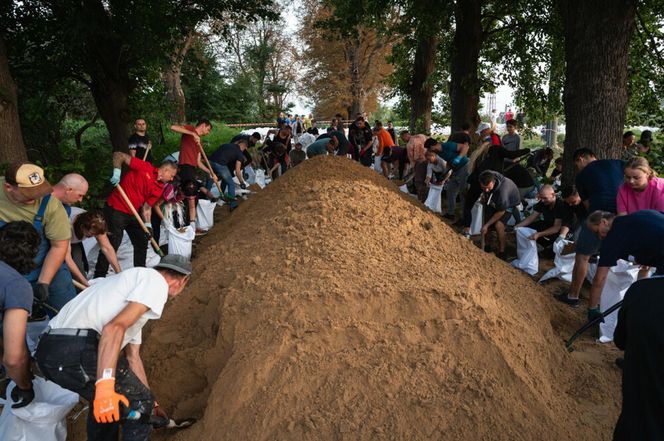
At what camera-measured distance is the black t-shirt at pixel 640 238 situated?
10.2ft

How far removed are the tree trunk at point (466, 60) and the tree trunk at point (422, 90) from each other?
103 inches

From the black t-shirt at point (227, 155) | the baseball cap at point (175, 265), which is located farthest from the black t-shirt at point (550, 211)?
the black t-shirt at point (227, 155)

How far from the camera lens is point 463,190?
28.1 ft

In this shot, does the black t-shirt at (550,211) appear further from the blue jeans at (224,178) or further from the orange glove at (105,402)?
the orange glove at (105,402)

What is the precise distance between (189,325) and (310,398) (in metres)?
1.74

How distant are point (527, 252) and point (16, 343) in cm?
567

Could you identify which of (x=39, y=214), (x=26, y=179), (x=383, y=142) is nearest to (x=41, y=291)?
(x=39, y=214)

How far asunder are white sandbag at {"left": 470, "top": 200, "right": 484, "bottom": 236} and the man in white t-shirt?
217 inches

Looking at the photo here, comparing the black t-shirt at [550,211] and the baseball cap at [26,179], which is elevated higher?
the baseball cap at [26,179]

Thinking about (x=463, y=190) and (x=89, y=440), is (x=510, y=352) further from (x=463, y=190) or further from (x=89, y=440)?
(x=463, y=190)

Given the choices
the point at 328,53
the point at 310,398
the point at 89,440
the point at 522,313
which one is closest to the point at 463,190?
the point at 522,313

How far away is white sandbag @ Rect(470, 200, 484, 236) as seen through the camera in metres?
7.16

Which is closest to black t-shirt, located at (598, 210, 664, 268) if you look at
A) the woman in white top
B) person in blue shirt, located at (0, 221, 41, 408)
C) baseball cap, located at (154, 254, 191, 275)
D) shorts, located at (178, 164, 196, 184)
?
baseball cap, located at (154, 254, 191, 275)

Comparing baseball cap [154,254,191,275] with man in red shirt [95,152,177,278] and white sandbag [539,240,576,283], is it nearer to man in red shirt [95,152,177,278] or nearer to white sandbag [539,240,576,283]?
man in red shirt [95,152,177,278]
